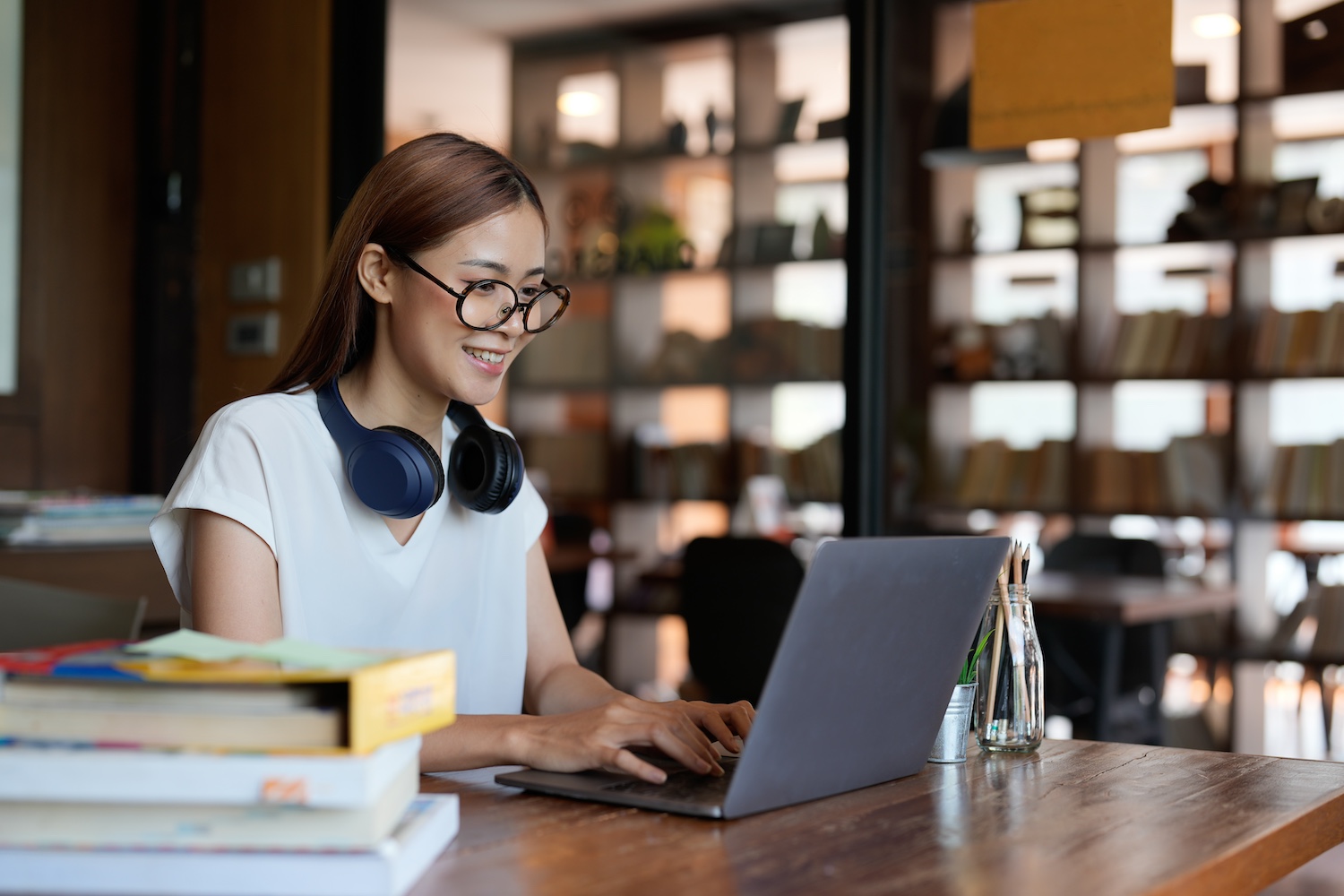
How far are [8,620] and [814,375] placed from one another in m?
3.11

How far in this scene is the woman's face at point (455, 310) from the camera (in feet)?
4.97

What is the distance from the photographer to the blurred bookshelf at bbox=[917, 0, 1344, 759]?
161 inches

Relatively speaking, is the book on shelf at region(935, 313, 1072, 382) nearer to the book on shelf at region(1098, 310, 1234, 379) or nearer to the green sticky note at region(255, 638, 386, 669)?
the book on shelf at region(1098, 310, 1234, 379)

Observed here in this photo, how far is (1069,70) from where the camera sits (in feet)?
7.80

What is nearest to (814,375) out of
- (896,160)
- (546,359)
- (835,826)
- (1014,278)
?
(1014,278)

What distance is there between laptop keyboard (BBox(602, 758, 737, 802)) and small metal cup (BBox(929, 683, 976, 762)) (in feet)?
0.71

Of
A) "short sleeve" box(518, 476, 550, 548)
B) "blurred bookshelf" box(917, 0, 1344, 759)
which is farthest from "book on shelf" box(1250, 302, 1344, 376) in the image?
"short sleeve" box(518, 476, 550, 548)

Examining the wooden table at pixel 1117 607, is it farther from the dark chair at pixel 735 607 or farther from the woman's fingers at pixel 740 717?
the woman's fingers at pixel 740 717

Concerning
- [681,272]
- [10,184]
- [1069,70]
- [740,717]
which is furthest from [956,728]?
[681,272]

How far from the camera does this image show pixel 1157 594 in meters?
3.44

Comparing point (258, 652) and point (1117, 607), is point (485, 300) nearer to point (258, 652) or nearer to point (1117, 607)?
point (258, 652)

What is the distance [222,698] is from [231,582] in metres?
0.58

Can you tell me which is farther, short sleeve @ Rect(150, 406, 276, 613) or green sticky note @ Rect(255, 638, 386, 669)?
short sleeve @ Rect(150, 406, 276, 613)

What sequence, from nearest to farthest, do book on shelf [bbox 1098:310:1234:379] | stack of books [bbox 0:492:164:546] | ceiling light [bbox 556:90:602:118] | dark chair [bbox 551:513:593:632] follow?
stack of books [bbox 0:492:164:546]
book on shelf [bbox 1098:310:1234:379]
dark chair [bbox 551:513:593:632]
ceiling light [bbox 556:90:602:118]
